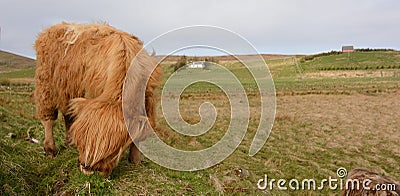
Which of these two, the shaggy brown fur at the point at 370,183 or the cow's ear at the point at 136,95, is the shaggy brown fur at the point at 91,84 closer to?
the cow's ear at the point at 136,95

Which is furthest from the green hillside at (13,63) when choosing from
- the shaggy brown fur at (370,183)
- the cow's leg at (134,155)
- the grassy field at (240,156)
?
the shaggy brown fur at (370,183)

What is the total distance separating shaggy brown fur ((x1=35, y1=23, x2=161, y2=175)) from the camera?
4250 mm

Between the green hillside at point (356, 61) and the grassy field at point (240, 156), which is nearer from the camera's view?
the grassy field at point (240, 156)

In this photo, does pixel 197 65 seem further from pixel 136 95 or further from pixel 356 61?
pixel 356 61

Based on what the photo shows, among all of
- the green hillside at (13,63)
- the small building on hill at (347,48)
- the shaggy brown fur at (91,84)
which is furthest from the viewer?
the small building on hill at (347,48)

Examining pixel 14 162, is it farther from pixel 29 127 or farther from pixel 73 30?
pixel 29 127

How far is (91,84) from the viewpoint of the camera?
18.0ft

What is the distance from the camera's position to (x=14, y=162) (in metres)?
5.81

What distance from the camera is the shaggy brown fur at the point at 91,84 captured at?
167 inches

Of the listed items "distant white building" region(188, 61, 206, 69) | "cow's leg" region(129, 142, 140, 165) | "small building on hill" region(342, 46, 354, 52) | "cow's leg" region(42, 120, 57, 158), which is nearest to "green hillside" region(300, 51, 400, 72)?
"small building on hill" region(342, 46, 354, 52)

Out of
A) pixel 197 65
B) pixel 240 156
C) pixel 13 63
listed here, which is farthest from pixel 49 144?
pixel 13 63

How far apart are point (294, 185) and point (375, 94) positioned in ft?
93.9

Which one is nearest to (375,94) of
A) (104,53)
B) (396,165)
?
(396,165)

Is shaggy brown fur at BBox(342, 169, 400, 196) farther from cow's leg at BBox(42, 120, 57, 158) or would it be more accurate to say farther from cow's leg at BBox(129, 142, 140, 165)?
cow's leg at BBox(42, 120, 57, 158)
